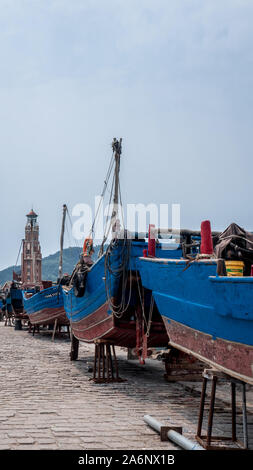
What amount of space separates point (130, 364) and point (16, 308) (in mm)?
20646

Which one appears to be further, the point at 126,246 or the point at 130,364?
the point at 130,364

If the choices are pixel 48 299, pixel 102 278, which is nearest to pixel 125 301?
pixel 102 278

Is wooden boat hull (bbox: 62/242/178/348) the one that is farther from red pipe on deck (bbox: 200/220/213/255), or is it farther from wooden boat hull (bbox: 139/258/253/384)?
red pipe on deck (bbox: 200/220/213/255)

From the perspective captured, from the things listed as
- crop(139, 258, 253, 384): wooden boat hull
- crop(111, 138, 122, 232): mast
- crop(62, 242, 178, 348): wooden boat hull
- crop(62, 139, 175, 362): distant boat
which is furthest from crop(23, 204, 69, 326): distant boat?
crop(139, 258, 253, 384): wooden boat hull

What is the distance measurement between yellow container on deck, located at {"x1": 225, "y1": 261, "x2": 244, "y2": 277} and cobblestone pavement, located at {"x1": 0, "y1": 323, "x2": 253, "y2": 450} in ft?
6.28

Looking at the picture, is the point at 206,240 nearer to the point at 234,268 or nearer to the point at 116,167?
the point at 234,268

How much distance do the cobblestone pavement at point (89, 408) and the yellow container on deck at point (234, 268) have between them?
1.91 m

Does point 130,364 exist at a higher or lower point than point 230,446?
lower

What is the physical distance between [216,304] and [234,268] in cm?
44

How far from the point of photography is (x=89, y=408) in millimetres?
6996

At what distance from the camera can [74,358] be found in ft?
43.2

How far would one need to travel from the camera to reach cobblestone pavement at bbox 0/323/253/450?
5.24m
